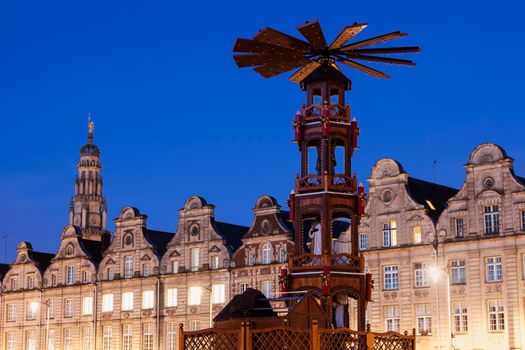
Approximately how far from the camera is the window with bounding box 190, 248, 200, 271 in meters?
64.6

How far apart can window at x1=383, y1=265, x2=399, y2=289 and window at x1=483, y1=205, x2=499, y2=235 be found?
234 inches

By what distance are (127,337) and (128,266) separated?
4851mm

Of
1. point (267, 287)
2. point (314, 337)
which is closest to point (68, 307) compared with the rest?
point (267, 287)

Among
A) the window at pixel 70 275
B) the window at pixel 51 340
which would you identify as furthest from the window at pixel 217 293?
the window at pixel 51 340

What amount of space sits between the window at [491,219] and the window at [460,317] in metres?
4.22

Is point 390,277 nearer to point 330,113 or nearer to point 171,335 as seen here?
point 171,335

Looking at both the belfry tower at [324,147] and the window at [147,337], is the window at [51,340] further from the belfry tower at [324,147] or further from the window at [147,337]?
the belfry tower at [324,147]

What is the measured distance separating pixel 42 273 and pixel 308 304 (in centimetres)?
5575

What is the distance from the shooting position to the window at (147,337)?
2586 inches

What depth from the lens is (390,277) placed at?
5522 cm

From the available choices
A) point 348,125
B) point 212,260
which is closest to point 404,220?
point 212,260

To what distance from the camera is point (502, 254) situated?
51156mm

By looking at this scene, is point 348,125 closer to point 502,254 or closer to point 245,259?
point 502,254

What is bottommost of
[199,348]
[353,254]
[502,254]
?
[199,348]
